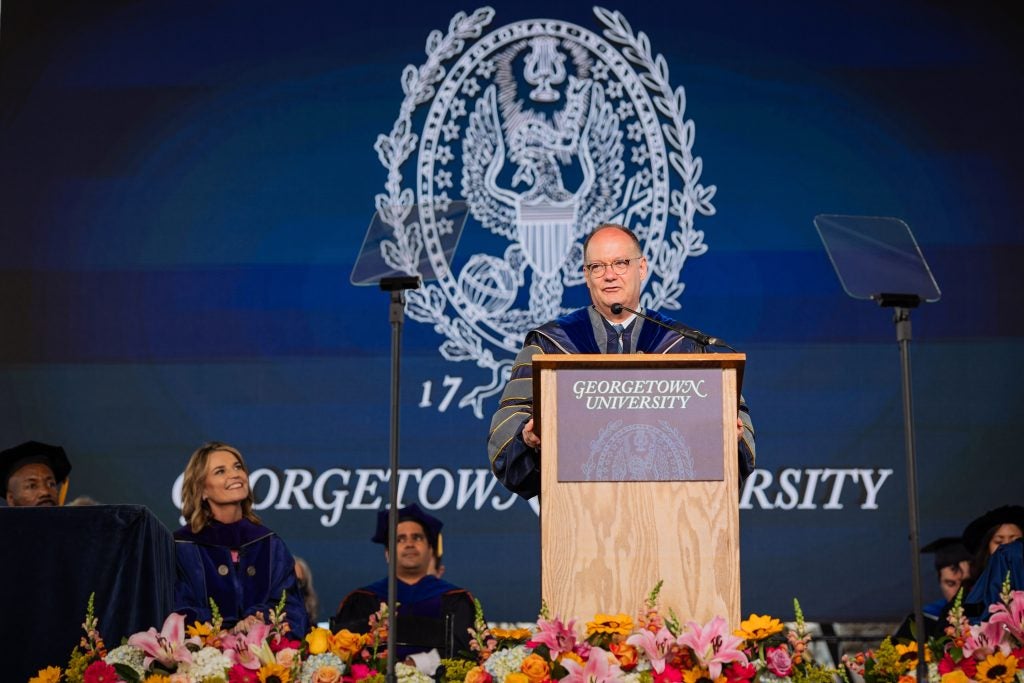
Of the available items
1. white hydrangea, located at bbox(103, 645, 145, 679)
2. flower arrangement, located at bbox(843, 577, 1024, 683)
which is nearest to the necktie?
flower arrangement, located at bbox(843, 577, 1024, 683)

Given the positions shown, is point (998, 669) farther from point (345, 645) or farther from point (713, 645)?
point (345, 645)

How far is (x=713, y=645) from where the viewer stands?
10.0ft

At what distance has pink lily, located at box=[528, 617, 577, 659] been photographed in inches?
121

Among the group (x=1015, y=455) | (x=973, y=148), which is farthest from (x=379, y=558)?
(x=973, y=148)

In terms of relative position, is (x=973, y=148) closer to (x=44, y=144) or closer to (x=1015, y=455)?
(x=1015, y=455)

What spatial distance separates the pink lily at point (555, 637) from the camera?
121 inches

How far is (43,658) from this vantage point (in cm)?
401

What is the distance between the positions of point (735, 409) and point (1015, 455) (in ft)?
12.5

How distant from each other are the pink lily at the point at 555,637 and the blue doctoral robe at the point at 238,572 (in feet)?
8.39

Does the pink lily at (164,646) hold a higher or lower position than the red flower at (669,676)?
higher

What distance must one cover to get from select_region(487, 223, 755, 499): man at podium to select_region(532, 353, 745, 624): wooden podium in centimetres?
47

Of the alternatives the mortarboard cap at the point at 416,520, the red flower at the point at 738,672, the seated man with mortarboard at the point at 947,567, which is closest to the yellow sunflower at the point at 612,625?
the red flower at the point at 738,672

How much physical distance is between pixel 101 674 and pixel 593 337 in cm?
174

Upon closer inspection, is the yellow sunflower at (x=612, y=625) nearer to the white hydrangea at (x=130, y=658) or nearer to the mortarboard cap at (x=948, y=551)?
the white hydrangea at (x=130, y=658)
